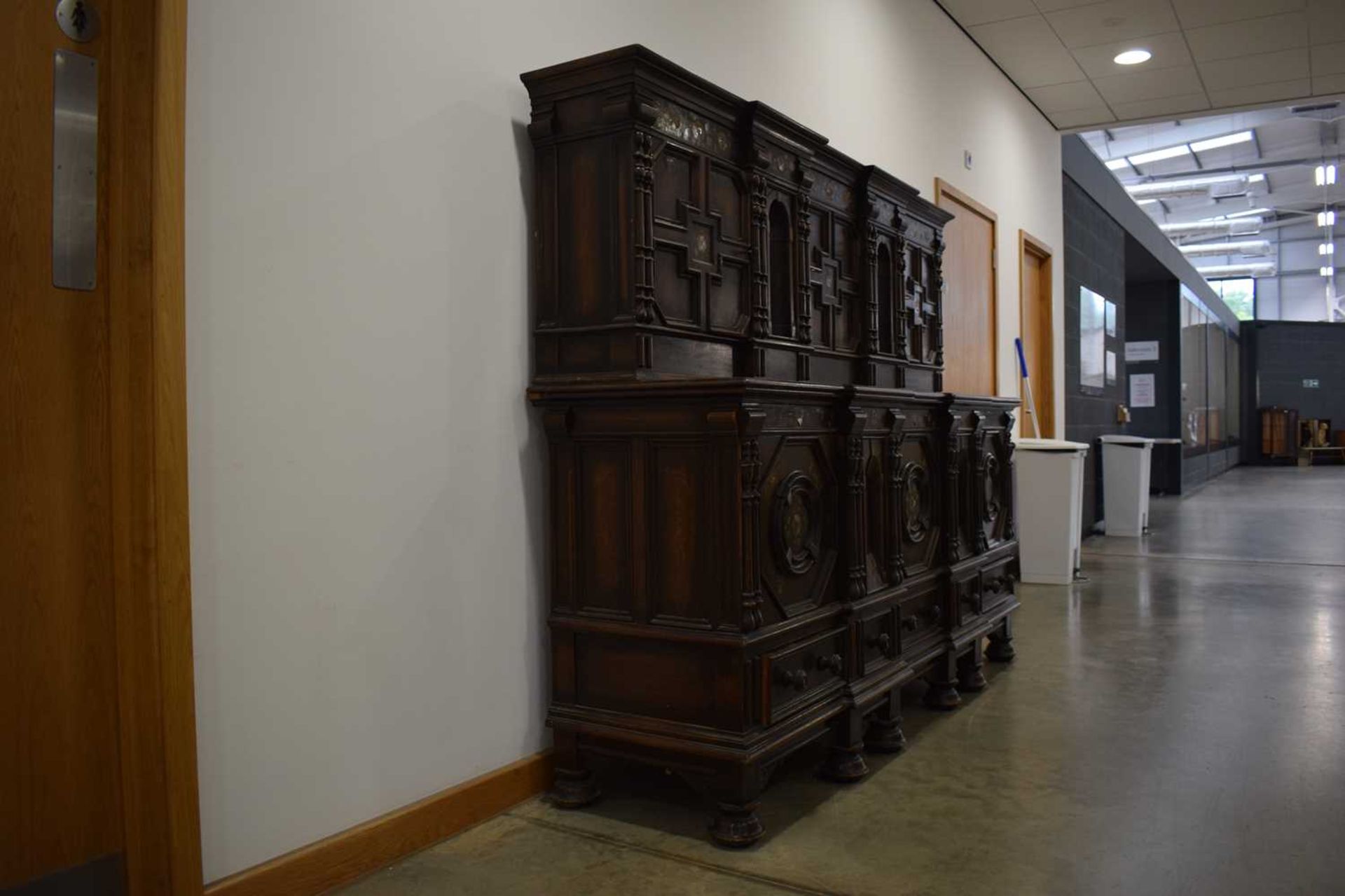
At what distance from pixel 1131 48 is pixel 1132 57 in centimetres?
18

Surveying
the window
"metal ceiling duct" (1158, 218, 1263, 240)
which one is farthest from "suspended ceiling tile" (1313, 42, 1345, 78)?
the window

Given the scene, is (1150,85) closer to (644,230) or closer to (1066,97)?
(1066,97)

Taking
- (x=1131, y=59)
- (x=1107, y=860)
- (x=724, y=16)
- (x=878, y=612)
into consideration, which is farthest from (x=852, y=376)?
(x=1131, y=59)

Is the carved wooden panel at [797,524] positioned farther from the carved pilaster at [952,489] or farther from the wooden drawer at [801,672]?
the carved pilaster at [952,489]

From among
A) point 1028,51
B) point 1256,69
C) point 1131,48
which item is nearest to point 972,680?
point 1028,51

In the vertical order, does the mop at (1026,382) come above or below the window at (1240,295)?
below

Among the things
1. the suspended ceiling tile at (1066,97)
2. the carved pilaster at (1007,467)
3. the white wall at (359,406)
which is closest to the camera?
the white wall at (359,406)

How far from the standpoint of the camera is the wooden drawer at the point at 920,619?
9.88 feet

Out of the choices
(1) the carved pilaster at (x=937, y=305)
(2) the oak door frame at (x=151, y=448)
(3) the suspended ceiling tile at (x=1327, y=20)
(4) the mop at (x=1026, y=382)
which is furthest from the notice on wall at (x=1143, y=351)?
(2) the oak door frame at (x=151, y=448)

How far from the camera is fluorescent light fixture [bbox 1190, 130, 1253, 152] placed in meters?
11.5

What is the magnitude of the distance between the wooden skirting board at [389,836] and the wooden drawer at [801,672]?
646 millimetres

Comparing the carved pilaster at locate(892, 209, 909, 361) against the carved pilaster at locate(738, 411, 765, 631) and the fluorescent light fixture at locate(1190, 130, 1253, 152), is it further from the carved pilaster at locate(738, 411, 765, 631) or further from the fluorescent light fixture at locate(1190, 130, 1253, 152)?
the fluorescent light fixture at locate(1190, 130, 1253, 152)

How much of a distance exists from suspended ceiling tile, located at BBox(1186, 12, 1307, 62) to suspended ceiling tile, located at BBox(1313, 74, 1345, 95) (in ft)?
2.60

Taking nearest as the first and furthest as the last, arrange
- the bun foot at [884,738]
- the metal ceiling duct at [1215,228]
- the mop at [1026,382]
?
the bun foot at [884,738], the mop at [1026,382], the metal ceiling duct at [1215,228]
